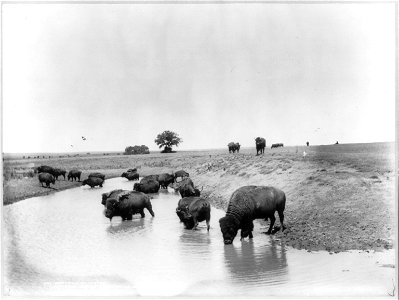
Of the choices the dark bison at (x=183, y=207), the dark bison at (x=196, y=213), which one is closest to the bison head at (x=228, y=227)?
the dark bison at (x=196, y=213)

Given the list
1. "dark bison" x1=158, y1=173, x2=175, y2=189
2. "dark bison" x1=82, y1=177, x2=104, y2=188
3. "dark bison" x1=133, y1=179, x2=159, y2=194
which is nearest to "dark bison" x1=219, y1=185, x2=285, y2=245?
"dark bison" x1=133, y1=179, x2=159, y2=194

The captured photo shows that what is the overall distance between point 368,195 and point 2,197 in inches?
572

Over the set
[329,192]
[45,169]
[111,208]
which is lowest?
[111,208]

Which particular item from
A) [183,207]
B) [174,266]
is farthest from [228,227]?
[183,207]

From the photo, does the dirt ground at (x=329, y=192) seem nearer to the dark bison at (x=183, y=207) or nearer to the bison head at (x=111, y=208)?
the dark bison at (x=183, y=207)

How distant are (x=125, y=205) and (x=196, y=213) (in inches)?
196

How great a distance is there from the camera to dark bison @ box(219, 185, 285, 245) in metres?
15.1

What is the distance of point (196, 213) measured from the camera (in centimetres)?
1834

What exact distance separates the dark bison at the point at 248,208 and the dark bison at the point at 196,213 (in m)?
2.63

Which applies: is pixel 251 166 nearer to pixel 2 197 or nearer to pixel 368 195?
pixel 368 195

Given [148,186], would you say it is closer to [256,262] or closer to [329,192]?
[329,192]

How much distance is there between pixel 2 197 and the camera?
15.6 metres

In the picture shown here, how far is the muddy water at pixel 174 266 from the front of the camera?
41.1 feet

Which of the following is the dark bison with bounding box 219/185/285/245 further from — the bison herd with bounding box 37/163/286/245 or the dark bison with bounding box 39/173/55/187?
the dark bison with bounding box 39/173/55/187
